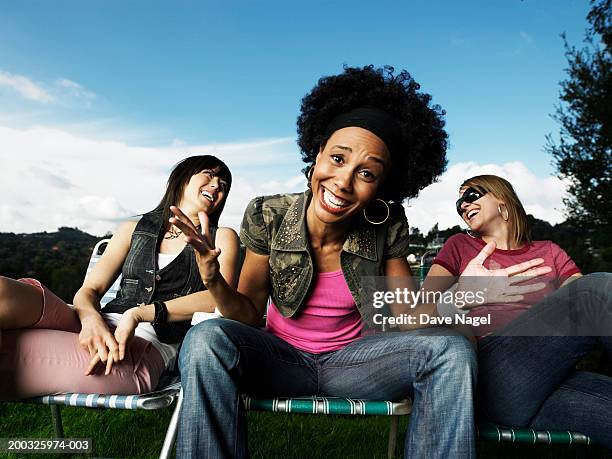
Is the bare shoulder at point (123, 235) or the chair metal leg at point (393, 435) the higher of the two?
the bare shoulder at point (123, 235)

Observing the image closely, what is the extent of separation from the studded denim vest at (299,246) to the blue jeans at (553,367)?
453mm

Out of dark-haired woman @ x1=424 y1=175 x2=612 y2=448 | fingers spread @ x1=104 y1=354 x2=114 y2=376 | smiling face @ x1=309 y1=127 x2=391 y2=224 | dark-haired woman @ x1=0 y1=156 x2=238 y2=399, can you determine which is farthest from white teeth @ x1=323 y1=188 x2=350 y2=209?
fingers spread @ x1=104 y1=354 x2=114 y2=376

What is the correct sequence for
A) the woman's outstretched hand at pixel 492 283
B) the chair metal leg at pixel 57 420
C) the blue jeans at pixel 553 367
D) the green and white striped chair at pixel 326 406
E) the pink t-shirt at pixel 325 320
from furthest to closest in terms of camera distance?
1. the chair metal leg at pixel 57 420
2. the woman's outstretched hand at pixel 492 283
3. the pink t-shirt at pixel 325 320
4. the blue jeans at pixel 553 367
5. the green and white striped chair at pixel 326 406

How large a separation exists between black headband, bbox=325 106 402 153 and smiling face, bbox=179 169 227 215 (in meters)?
0.76

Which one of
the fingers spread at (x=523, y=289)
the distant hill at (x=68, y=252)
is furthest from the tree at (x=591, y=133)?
the fingers spread at (x=523, y=289)

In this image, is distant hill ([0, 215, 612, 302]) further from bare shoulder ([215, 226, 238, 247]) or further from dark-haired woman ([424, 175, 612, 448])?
dark-haired woman ([424, 175, 612, 448])

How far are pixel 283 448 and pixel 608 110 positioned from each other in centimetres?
424

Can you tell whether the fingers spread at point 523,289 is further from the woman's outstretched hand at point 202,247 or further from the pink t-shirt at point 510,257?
the woman's outstretched hand at point 202,247

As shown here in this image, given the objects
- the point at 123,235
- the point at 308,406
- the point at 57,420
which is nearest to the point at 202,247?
the point at 308,406

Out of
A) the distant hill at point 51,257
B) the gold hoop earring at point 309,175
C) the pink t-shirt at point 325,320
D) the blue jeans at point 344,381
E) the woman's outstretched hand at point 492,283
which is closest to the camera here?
the blue jeans at point 344,381

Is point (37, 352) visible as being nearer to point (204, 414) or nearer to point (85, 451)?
point (204, 414)

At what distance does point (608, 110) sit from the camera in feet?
17.9

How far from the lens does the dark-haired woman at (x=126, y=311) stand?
6.59ft

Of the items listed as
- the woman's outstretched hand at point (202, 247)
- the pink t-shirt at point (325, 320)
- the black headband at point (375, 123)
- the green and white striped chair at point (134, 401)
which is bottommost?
the green and white striped chair at point (134, 401)
